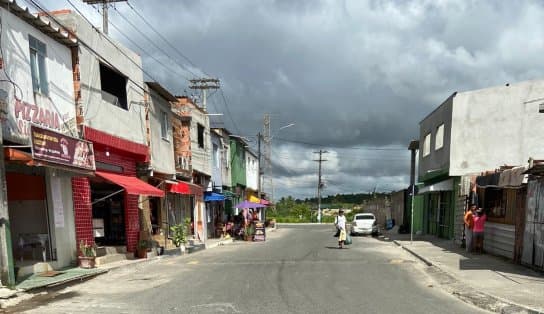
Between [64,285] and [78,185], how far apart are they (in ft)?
12.4

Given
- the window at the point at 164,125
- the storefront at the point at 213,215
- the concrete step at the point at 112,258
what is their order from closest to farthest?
the concrete step at the point at 112,258, the window at the point at 164,125, the storefront at the point at 213,215

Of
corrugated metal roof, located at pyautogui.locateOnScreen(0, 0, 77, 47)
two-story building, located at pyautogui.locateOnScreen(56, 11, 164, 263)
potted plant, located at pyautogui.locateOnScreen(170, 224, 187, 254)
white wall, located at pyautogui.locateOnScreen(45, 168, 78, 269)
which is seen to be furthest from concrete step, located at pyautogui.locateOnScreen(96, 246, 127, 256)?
corrugated metal roof, located at pyautogui.locateOnScreen(0, 0, 77, 47)

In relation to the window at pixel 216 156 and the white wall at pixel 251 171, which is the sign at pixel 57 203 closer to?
the window at pixel 216 156

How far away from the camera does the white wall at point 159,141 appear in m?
18.2

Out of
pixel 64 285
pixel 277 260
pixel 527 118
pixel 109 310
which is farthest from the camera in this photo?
pixel 527 118

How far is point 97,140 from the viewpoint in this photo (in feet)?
43.9

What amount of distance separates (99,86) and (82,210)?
13.3ft

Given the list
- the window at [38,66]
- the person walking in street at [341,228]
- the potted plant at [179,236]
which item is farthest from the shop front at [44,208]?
the person walking in street at [341,228]

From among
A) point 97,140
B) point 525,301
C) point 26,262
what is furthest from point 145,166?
point 525,301

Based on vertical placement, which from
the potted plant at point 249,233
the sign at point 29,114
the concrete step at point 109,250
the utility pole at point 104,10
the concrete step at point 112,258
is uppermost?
the utility pole at point 104,10

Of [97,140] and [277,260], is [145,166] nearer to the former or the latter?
[97,140]

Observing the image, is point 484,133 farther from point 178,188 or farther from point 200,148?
point 200,148

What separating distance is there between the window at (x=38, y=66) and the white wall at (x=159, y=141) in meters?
6.78

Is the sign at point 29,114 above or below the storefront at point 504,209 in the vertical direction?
above
